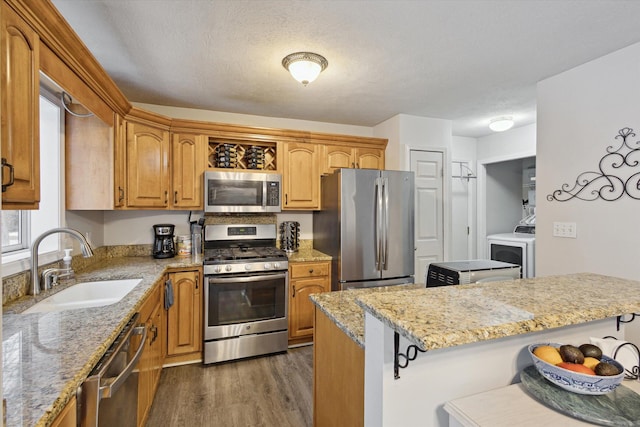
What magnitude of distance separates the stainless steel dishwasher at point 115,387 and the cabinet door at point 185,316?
1.08 m

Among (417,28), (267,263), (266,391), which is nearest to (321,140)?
(267,263)

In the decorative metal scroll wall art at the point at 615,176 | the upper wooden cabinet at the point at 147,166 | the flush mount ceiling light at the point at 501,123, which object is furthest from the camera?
the flush mount ceiling light at the point at 501,123

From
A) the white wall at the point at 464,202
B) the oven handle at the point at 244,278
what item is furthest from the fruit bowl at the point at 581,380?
the white wall at the point at 464,202

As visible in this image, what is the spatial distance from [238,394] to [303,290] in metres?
1.04

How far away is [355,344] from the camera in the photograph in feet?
4.11

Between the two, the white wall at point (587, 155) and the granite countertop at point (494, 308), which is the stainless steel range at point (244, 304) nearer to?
the granite countertop at point (494, 308)

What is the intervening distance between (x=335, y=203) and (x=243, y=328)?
143 centimetres

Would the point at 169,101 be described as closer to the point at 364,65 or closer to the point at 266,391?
the point at 364,65

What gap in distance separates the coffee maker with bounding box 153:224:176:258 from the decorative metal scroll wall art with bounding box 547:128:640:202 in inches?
135

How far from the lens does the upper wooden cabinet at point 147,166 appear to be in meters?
2.65

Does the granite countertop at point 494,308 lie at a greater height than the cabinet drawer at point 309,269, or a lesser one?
greater

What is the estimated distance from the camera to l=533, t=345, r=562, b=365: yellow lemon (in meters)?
0.94

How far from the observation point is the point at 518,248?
4.03 m

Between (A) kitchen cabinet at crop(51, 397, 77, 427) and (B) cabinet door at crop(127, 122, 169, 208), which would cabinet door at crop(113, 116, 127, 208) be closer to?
(B) cabinet door at crop(127, 122, 169, 208)
